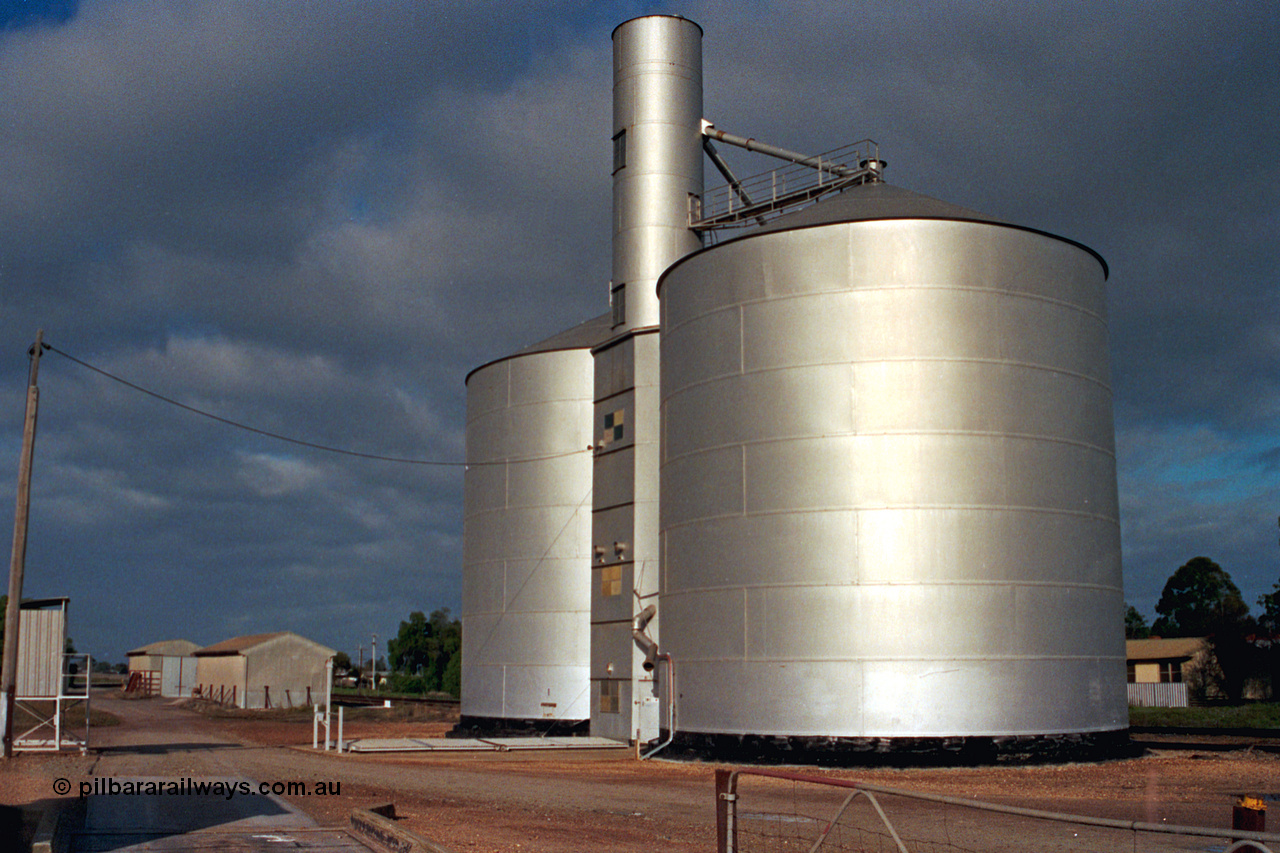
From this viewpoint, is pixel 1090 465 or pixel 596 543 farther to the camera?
pixel 596 543

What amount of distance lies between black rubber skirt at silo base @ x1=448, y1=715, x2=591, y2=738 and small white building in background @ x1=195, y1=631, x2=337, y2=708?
3927 cm

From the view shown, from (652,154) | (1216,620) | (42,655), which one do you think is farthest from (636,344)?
(1216,620)

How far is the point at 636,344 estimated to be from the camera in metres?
34.2

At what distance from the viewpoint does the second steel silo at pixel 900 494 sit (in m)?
24.3

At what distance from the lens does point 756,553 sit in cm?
2602

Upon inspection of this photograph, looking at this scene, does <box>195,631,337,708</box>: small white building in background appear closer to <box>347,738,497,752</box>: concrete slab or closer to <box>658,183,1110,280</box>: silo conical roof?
<box>347,738,497,752</box>: concrete slab

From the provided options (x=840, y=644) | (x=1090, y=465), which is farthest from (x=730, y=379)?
(x=1090, y=465)

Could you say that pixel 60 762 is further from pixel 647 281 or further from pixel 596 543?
pixel 647 281

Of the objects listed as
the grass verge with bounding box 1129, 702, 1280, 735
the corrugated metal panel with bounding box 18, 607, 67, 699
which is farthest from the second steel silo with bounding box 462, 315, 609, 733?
the grass verge with bounding box 1129, 702, 1280, 735

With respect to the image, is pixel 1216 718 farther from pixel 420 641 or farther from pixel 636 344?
pixel 420 641

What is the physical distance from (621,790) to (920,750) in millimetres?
6521

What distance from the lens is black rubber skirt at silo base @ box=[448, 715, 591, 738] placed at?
35.8 metres

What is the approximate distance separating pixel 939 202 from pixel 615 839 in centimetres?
1952

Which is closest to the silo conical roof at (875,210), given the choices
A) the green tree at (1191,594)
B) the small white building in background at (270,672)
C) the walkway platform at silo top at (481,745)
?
the walkway platform at silo top at (481,745)
